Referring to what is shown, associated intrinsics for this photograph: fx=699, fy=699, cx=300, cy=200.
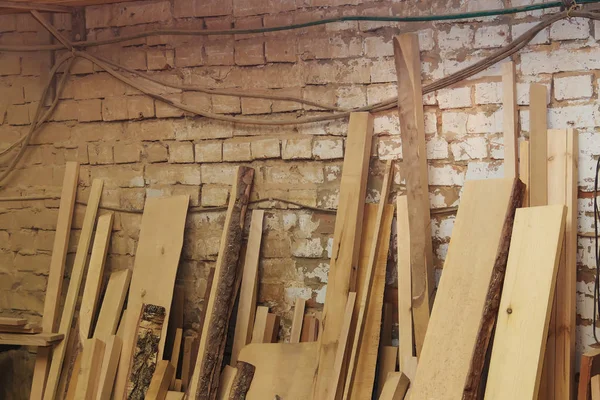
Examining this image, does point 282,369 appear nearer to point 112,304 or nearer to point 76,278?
point 112,304

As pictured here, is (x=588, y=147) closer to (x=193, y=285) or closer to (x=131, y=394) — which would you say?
(x=193, y=285)

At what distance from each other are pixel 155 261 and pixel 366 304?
1.02m

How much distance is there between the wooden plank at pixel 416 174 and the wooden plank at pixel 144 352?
112 centimetres

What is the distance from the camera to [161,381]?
2953 mm

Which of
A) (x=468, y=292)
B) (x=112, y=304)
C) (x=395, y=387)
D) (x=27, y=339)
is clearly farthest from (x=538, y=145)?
(x=27, y=339)

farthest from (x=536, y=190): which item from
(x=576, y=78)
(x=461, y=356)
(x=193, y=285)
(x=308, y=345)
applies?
(x=193, y=285)

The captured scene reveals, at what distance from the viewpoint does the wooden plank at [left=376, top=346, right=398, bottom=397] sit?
2762 mm

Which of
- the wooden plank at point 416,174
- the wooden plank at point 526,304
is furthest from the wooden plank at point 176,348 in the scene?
the wooden plank at point 526,304

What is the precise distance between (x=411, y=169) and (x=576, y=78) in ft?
2.25

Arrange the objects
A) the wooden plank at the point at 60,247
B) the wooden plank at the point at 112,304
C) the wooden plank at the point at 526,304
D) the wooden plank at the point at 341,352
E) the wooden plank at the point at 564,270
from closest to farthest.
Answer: the wooden plank at the point at 526,304, the wooden plank at the point at 564,270, the wooden plank at the point at 341,352, the wooden plank at the point at 112,304, the wooden plank at the point at 60,247

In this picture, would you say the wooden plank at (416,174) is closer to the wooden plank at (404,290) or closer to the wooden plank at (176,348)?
the wooden plank at (404,290)

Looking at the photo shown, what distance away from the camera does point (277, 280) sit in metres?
3.09

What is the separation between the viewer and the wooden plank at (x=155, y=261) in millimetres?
3047

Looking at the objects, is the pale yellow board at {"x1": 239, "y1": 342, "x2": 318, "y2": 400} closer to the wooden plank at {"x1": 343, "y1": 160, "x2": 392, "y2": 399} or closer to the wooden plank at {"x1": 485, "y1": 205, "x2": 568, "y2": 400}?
the wooden plank at {"x1": 343, "y1": 160, "x2": 392, "y2": 399}
